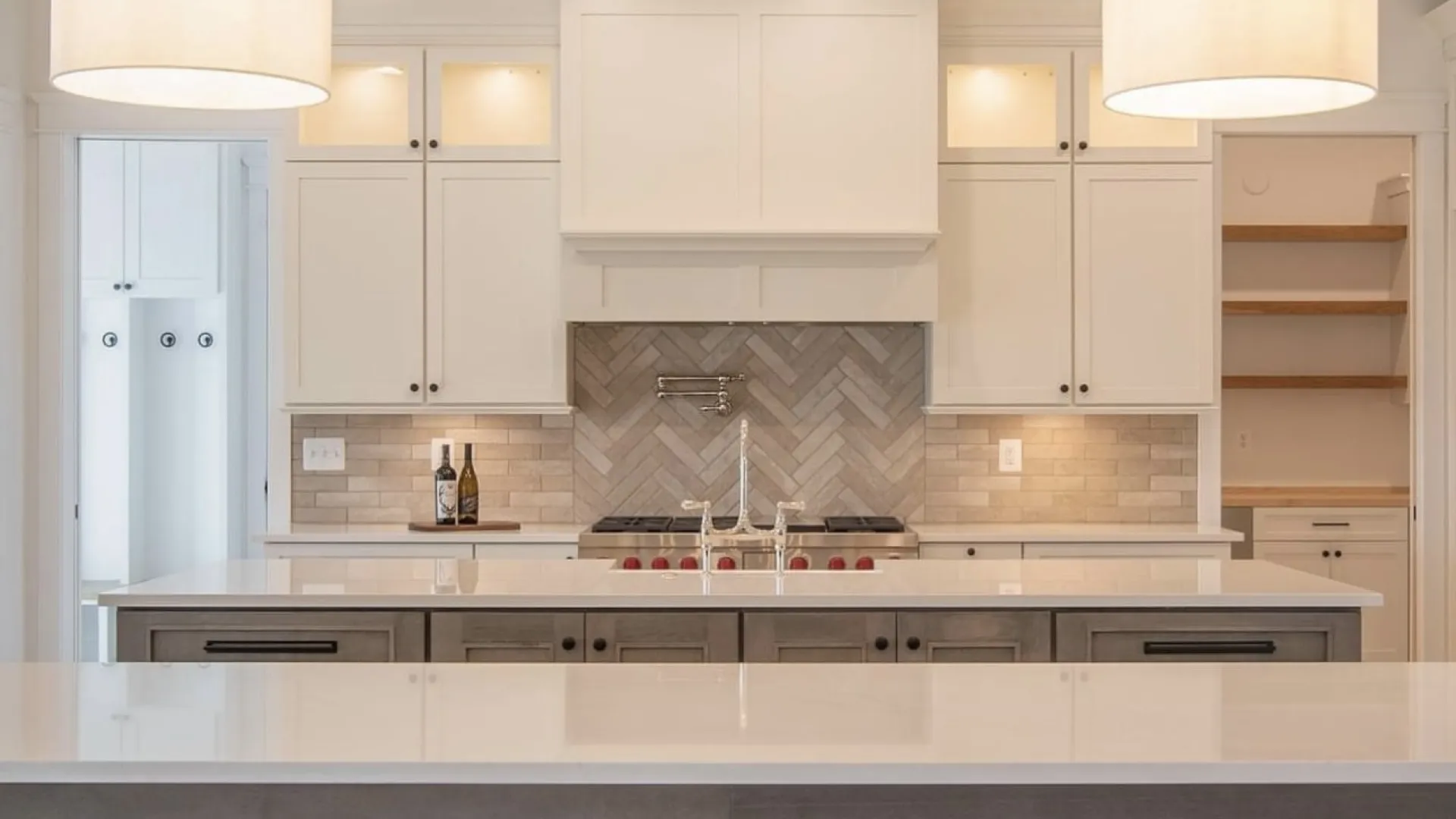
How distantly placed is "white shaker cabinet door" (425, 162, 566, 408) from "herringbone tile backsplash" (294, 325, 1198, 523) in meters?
0.33

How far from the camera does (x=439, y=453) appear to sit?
511cm

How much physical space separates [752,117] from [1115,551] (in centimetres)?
187

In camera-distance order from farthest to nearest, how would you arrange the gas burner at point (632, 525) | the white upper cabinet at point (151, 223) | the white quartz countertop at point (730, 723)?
the white upper cabinet at point (151, 223), the gas burner at point (632, 525), the white quartz countertop at point (730, 723)

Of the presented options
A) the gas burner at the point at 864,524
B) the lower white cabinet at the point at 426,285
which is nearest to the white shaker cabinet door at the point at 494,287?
the lower white cabinet at the point at 426,285

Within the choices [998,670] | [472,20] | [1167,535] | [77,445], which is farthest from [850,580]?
[77,445]

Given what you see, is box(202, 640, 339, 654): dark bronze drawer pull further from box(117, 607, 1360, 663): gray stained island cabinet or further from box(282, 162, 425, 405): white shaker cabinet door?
box(282, 162, 425, 405): white shaker cabinet door

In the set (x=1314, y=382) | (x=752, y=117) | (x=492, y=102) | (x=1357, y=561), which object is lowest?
(x=1357, y=561)

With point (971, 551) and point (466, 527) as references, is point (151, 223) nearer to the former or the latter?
point (466, 527)

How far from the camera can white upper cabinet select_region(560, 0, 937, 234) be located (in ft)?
15.3

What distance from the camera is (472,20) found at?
15.9 ft

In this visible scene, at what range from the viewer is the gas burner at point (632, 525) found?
463 centimetres

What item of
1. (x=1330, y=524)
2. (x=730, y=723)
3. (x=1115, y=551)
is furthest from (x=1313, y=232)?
(x=730, y=723)

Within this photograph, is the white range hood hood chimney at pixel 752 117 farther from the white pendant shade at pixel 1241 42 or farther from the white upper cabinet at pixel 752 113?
the white pendant shade at pixel 1241 42

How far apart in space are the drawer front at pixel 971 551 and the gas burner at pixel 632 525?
875 mm
